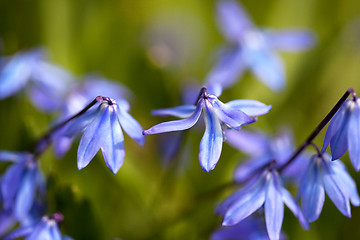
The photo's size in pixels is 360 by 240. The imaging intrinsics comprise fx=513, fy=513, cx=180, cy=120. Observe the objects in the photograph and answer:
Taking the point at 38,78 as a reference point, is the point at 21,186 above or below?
below

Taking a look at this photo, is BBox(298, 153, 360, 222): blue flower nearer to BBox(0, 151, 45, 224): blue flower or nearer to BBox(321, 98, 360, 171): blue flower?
BBox(321, 98, 360, 171): blue flower

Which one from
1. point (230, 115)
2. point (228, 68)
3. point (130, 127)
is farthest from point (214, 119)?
point (228, 68)

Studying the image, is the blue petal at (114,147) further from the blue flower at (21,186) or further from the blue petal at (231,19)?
the blue petal at (231,19)

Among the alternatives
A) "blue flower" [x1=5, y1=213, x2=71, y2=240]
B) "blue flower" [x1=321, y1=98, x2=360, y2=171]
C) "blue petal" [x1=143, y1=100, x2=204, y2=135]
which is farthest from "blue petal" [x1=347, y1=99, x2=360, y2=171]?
"blue flower" [x1=5, y1=213, x2=71, y2=240]

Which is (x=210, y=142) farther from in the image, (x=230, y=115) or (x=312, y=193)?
(x=312, y=193)

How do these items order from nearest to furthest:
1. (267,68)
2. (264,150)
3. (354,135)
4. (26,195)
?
(354,135) → (26,195) → (264,150) → (267,68)

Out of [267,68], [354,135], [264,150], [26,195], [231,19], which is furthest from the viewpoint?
[231,19]

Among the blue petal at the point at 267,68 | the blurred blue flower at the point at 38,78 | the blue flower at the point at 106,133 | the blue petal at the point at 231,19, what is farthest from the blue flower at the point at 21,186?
the blue petal at the point at 231,19
